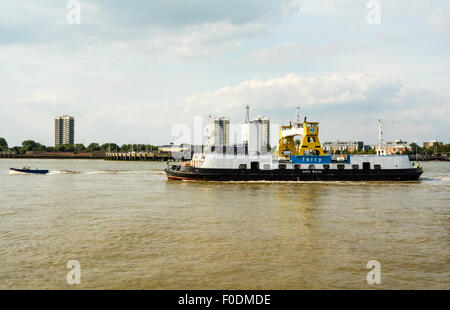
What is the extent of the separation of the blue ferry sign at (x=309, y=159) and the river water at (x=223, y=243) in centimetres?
1306

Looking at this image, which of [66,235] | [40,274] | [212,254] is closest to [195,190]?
[66,235]

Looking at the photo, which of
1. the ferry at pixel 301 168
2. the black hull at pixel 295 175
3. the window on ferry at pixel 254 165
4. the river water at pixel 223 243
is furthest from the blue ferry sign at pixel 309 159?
the river water at pixel 223 243

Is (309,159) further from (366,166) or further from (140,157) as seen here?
(140,157)

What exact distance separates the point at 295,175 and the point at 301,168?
3.43 feet

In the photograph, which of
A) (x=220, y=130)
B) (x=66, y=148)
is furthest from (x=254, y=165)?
(x=66, y=148)

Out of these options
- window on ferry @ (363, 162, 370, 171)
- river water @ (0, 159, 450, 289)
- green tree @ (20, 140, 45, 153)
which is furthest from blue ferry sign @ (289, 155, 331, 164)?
green tree @ (20, 140, 45, 153)

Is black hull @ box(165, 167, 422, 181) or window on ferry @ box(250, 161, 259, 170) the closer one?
black hull @ box(165, 167, 422, 181)

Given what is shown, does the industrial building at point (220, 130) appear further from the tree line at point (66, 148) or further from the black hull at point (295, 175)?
the tree line at point (66, 148)

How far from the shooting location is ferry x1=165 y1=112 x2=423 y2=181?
3481cm

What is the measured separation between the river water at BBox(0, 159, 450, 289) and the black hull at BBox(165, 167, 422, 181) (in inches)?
479

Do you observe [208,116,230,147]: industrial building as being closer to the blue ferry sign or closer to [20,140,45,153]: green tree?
the blue ferry sign

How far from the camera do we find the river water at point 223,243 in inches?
348

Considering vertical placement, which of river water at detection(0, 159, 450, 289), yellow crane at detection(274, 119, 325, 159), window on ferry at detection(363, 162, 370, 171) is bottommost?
river water at detection(0, 159, 450, 289)
